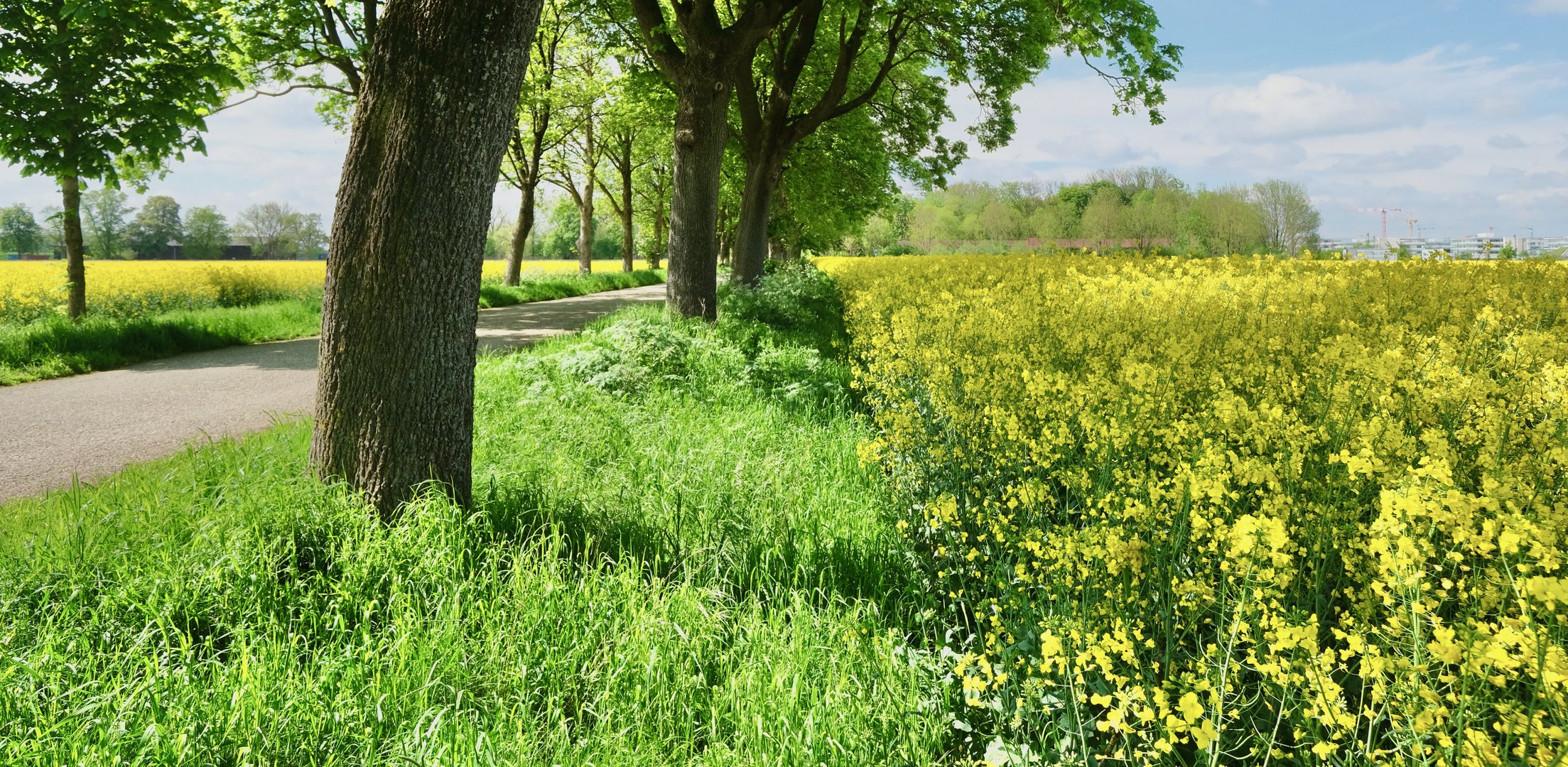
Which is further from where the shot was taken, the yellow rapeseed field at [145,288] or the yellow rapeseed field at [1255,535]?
the yellow rapeseed field at [145,288]

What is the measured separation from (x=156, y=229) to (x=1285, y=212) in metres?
70.5

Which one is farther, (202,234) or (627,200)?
(202,234)

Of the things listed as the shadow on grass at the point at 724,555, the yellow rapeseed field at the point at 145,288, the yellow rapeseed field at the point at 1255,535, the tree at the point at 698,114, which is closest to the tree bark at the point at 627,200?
the yellow rapeseed field at the point at 145,288

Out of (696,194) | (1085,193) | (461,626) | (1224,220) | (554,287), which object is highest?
(1085,193)

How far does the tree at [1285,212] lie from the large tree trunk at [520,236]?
24.2m

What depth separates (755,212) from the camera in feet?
51.7

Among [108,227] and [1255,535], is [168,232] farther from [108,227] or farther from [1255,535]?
[1255,535]

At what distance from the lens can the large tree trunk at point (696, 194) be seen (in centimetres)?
1012

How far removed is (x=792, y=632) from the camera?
300cm

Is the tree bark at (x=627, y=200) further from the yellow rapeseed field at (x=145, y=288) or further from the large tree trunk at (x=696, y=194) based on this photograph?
the large tree trunk at (x=696, y=194)

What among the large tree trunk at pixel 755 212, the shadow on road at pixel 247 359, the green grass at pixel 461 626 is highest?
the large tree trunk at pixel 755 212

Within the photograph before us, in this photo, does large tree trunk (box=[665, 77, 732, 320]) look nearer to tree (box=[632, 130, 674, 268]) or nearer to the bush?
the bush

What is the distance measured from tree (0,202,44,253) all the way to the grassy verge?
211 ft

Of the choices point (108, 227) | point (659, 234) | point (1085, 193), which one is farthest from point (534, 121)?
point (108, 227)
